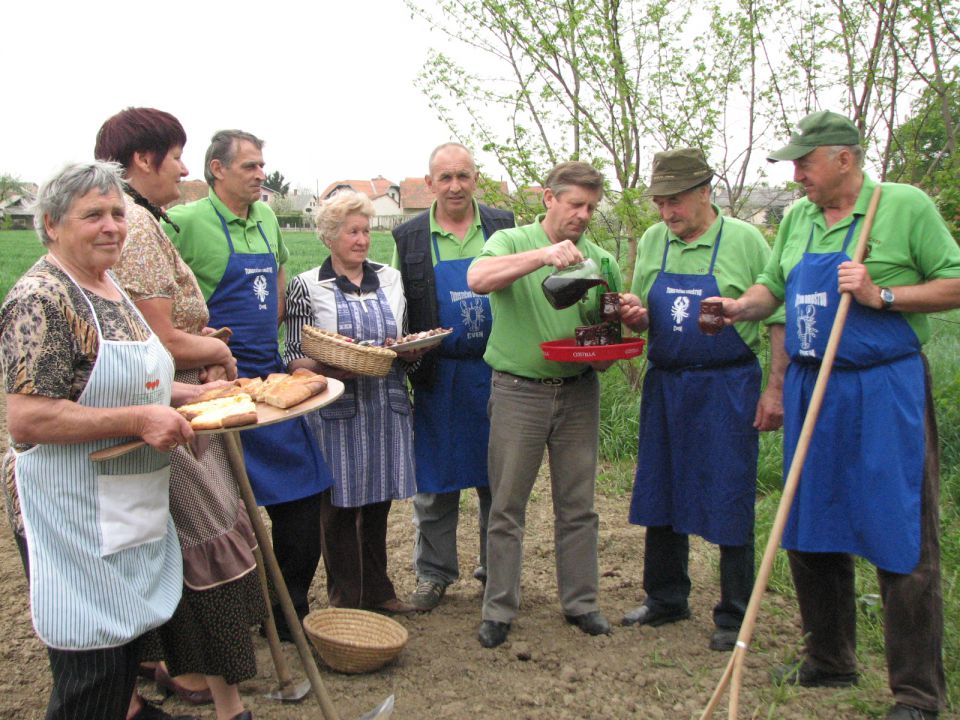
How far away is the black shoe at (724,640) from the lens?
3887 mm

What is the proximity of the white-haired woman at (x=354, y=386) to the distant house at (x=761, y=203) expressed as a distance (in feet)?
14.3

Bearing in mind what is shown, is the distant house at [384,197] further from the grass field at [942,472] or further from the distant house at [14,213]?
the grass field at [942,472]

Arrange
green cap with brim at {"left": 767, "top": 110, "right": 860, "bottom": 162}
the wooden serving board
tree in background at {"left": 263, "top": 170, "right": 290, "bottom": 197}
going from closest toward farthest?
the wooden serving board < green cap with brim at {"left": 767, "top": 110, "right": 860, "bottom": 162} < tree in background at {"left": 263, "top": 170, "right": 290, "bottom": 197}

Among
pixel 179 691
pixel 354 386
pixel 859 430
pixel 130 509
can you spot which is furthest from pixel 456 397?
pixel 130 509

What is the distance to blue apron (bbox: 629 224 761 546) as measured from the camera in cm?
383

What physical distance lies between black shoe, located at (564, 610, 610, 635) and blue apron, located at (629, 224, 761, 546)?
55 centimetres

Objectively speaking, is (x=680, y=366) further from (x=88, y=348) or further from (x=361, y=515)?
(x=88, y=348)

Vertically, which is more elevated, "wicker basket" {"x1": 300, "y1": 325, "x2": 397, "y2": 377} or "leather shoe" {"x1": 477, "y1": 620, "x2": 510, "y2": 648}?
"wicker basket" {"x1": 300, "y1": 325, "x2": 397, "y2": 377}

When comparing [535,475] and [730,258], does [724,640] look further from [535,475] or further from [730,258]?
[730,258]

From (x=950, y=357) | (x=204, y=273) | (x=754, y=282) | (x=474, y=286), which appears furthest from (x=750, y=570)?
(x=950, y=357)

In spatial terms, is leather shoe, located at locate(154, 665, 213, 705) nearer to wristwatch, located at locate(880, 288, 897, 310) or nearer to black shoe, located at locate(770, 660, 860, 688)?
black shoe, located at locate(770, 660, 860, 688)

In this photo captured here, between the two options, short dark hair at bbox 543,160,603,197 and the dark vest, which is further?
the dark vest

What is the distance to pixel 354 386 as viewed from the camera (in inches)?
160

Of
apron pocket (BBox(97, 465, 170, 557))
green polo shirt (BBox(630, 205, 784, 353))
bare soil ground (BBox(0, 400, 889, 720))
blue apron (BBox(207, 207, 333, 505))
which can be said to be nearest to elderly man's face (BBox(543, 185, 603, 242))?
green polo shirt (BBox(630, 205, 784, 353))
